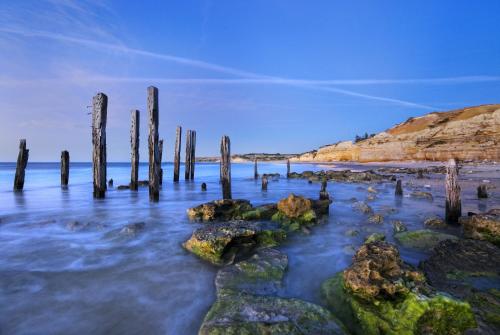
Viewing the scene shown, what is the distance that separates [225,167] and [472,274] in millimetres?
9926

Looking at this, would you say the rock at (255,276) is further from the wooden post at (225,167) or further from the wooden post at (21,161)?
the wooden post at (21,161)

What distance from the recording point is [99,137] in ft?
45.6

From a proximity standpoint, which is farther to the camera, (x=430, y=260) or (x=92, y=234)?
(x=92, y=234)

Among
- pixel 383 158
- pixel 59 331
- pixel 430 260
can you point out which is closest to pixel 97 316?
pixel 59 331

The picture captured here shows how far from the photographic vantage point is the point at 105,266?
5.47m

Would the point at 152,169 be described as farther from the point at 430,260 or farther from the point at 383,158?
the point at 383,158

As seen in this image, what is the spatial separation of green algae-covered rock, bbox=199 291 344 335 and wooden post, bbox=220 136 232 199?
9484 millimetres

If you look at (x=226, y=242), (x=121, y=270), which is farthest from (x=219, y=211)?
(x=121, y=270)

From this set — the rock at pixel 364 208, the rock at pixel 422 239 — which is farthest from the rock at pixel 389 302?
the rock at pixel 364 208

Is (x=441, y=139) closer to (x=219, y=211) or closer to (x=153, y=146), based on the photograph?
(x=153, y=146)

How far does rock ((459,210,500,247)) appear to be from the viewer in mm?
6344

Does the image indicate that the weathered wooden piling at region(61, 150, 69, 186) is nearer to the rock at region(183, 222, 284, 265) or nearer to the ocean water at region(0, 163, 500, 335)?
the ocean water at region(0, 163, 500, 335)

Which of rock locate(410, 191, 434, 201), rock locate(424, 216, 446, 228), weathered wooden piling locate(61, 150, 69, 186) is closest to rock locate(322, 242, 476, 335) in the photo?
rock locate(424, 216, 446, 228)

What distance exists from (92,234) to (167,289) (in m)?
4.20
